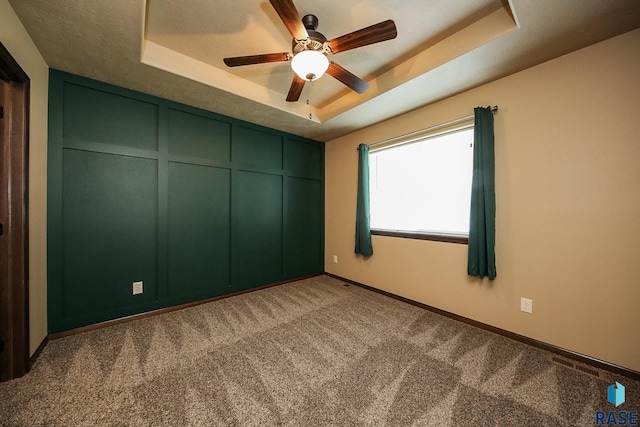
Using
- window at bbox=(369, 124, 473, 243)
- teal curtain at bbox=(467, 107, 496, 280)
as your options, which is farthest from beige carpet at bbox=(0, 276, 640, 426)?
window at bbox=(369, 124, 473, 243)

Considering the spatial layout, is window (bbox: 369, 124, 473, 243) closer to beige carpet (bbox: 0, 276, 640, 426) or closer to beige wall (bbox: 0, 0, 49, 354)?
beige carpet (bbox: 0, 276, 640, 426)

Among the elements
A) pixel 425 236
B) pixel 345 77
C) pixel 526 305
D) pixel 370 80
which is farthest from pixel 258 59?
pixel 526 305

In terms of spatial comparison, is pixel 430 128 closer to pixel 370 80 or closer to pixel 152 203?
pixel 370 80

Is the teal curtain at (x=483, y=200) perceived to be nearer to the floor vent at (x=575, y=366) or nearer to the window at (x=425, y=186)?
the window at (x=425, y=186)

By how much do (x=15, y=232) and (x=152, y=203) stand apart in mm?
1028

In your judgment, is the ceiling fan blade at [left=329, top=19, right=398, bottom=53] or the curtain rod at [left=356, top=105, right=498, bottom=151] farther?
the curtain rod at [left=356, top=105, right=498, bottom=151]

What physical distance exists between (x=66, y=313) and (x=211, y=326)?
4.21 feet

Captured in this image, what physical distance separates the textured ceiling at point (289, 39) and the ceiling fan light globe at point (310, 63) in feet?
1.34

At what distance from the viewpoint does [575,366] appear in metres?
1.66

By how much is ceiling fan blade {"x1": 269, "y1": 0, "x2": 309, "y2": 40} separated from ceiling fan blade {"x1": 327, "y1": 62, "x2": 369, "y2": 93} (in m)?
0.33

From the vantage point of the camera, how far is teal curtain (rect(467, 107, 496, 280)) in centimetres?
212

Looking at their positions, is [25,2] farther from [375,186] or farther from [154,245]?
[375,186]

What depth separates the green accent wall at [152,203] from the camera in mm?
2074

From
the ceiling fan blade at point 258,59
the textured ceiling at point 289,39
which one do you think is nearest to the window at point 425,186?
the textured ceiling at point 289,39
